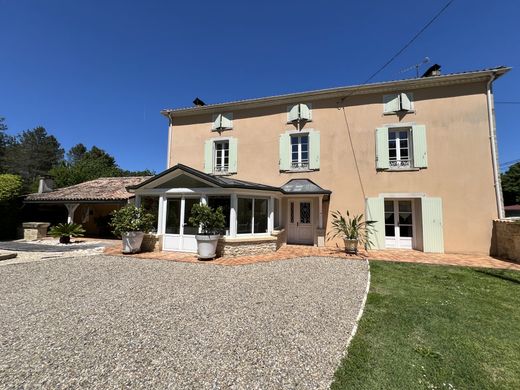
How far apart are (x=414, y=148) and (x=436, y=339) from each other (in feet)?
29.8

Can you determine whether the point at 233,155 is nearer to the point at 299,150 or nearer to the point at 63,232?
the point at 299,150

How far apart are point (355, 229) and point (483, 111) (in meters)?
7.18

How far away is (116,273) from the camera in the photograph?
22.1 ft

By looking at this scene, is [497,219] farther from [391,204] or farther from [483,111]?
[483,111]

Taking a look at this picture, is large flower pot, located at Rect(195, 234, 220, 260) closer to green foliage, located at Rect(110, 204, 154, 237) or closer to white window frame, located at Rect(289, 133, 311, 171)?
green foliage, located at Rect(110, 204, 154, 237)

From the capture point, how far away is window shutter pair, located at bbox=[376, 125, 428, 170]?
33.5ft

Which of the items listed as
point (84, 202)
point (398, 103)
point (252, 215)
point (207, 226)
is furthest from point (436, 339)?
point (84, 202)

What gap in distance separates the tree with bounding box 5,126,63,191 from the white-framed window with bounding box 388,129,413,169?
4664 centimetres

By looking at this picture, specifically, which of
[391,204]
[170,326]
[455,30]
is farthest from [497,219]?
[170,326]

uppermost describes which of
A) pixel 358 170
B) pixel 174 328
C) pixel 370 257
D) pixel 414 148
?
pixel 414 148

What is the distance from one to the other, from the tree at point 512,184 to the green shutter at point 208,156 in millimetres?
43022

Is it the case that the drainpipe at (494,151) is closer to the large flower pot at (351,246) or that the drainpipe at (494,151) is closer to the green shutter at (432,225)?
the green shutter at (432,225)

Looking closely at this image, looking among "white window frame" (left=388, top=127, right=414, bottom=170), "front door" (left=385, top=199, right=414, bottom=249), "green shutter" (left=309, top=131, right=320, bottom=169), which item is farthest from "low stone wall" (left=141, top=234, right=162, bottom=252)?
"white window frame" (left=388, top=127, right=414, bottom=170)

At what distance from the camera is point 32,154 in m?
40.1
